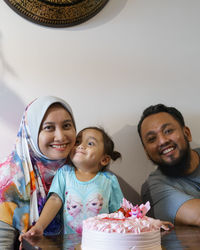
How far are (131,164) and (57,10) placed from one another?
1.10 meters

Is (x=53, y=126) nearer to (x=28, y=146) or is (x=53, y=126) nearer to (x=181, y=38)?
(x=28, y=146)

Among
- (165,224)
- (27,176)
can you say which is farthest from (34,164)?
(165,224)

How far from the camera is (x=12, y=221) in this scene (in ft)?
4.78

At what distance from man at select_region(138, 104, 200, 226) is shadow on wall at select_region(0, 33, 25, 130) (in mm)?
759

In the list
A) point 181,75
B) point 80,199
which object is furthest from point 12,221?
point 181,75

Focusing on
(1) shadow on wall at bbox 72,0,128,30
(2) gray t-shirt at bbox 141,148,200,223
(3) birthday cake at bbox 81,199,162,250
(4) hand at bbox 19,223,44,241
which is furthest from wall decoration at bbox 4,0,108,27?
(3) birthday cake at bbox 81,199,162,250

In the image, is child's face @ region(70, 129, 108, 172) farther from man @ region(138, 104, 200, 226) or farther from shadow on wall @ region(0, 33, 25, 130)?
shadow on wall @ region(0, 33, 25, 130)

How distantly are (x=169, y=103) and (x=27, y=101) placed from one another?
3.10ft

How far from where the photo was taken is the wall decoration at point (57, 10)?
6.53ft

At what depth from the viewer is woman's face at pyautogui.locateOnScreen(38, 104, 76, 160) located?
155 cm

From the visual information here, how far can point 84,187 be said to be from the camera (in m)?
1.49

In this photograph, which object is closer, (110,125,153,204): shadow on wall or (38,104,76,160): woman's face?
(38,104,76,160): woman's face

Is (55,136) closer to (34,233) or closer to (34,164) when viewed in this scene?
(34,164)

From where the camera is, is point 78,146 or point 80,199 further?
point 78,146
